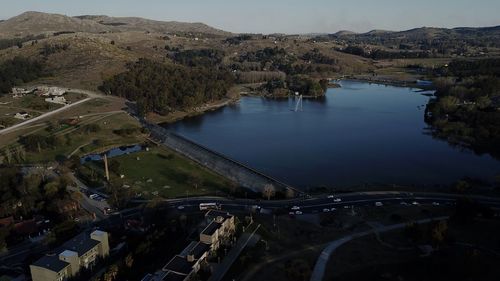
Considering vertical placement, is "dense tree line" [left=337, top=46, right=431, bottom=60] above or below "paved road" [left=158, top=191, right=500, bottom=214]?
above

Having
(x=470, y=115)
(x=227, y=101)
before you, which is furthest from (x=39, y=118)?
(x=470, y=115)

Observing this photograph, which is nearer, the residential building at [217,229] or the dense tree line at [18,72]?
the residential building at [217,229]

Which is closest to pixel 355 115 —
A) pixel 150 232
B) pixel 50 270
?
pixel 150 232

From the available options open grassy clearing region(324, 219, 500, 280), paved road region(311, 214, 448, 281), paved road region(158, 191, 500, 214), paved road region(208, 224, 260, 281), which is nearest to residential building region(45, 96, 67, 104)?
paved road region(158, 191, 500, 214)

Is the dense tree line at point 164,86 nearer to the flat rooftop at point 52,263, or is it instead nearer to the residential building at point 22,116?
the residential building at point 22,116

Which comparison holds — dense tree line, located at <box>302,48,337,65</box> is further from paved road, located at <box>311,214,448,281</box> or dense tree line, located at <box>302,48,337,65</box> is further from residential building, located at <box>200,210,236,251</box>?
residential building, located at <box>200,210,236,251</box>

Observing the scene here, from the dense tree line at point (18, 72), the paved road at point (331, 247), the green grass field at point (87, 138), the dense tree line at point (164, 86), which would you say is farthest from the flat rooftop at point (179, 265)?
the dense tree line at point (18, 72)

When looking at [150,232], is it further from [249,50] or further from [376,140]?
[249,50]
